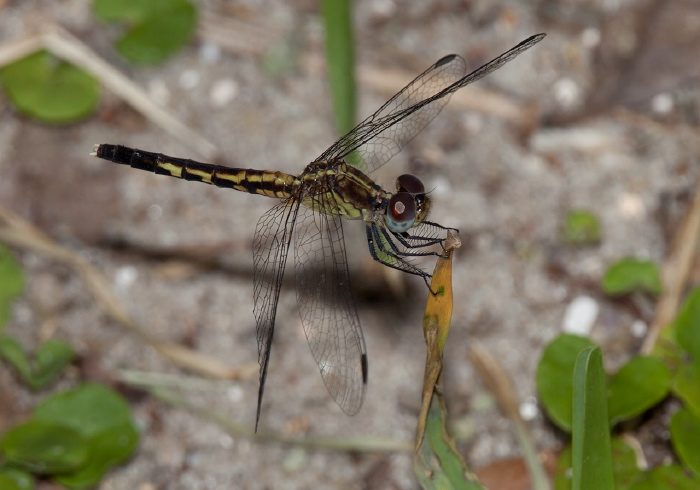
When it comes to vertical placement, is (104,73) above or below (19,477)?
above

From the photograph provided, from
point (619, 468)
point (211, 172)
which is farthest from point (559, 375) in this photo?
point (211, 172)

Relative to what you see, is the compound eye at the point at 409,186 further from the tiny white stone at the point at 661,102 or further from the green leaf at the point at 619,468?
the tiny white stone at the point at 661,102

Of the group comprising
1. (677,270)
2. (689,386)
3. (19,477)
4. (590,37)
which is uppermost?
(590,37)

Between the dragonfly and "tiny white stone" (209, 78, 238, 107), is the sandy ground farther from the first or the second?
the dragonfly

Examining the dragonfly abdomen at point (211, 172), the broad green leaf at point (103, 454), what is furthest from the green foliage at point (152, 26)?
the broad green leaf at point (103, 454)

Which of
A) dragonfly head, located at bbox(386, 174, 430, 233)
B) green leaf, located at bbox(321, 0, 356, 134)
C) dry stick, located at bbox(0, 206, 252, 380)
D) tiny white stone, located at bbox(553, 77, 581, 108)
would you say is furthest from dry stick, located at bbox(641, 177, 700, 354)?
dry stick, located at bbox(0, 206, 252, 380)

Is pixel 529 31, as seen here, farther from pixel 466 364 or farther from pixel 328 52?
pixel 466 364

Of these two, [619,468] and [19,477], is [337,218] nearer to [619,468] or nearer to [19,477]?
[619,468]
